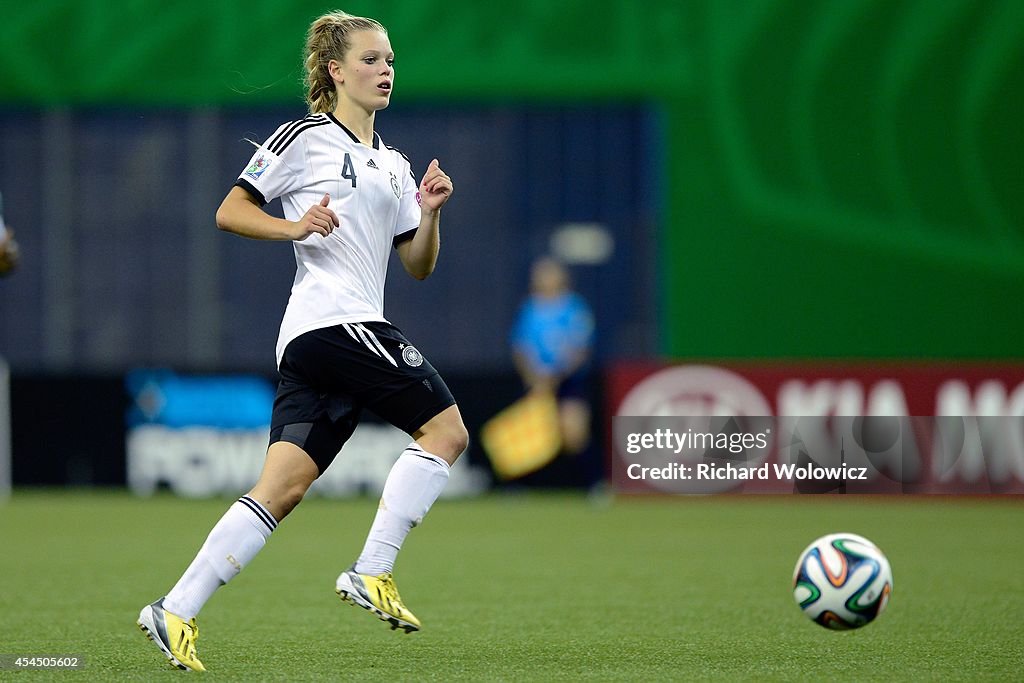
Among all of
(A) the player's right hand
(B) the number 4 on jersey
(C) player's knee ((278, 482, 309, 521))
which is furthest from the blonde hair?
(C) player's knee ((278, 482, 309, 521))

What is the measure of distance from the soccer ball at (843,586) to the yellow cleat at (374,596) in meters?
1.33

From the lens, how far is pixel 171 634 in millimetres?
4777

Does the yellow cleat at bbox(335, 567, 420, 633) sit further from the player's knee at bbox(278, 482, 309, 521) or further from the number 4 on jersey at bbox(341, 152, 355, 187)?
the number 4 on jersey at bbox(341, 152, 355, 187)

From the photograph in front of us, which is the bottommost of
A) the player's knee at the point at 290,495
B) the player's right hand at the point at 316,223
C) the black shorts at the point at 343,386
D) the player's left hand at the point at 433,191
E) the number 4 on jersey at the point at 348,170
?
the player's knee at the point at 290,495

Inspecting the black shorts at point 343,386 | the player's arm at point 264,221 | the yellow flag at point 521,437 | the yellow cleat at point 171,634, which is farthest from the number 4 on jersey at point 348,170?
the yellow flag at point 521,437

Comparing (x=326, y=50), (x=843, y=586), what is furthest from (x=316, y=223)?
(x=843, y=586)

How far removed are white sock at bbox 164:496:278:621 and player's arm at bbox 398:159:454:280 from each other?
985 millimetres

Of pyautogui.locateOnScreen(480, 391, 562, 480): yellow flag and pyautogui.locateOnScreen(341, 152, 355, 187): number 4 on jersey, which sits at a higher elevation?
pyautogui.locateOnScreen(341, 152, 355, 187): number 4 on jersey

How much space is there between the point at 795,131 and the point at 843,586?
432 inches

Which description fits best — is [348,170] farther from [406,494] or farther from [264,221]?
[406,494]

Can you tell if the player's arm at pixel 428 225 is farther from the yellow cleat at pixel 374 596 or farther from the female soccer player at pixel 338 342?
the yellow cleat at pixel 374 596

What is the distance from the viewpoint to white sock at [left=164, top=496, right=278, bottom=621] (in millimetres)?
4840

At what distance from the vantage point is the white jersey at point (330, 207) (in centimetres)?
504

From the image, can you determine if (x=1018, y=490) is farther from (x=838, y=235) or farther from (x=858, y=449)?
(x=838, y=235)
